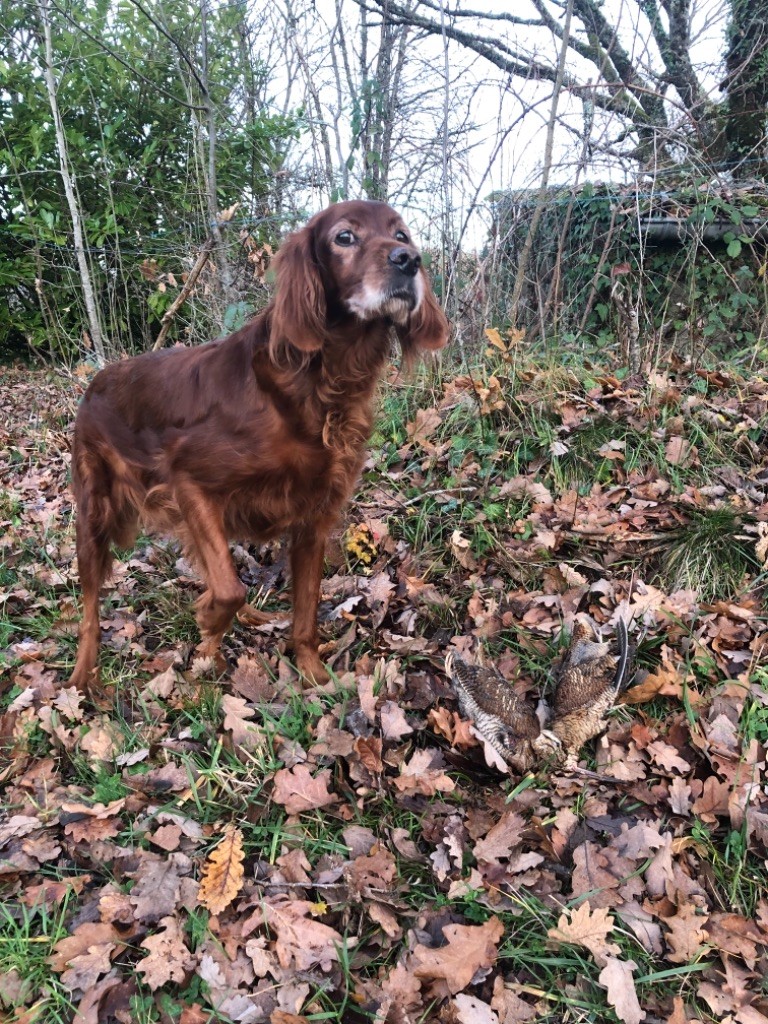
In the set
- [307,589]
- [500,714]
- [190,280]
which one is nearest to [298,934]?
[500,714]

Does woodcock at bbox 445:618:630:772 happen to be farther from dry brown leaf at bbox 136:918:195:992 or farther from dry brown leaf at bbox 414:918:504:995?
dry brown leaf at bbox 136:918:195:992

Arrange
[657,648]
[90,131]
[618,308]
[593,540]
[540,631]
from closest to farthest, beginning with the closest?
[657,648]
[540,631]
[593,540]
[618,308]
[90,131]

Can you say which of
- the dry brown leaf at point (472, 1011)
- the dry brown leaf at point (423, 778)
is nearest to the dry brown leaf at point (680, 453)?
the dry brown leaf at point (423, 778)

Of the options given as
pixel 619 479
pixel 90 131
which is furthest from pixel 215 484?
pixel 90 131

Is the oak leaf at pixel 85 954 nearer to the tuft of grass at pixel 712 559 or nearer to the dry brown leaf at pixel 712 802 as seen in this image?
the dry brown leaf at pixel 712 802

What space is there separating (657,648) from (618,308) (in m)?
3.02

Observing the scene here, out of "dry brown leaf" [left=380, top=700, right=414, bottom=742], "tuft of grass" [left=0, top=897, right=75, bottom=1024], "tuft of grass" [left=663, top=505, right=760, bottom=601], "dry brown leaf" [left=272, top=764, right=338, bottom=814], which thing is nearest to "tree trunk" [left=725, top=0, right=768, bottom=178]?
"tuft of grass" [left=663, top=505, right=760, bottom=601]

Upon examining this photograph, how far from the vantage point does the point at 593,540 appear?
302 centimetres

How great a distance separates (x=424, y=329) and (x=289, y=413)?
0.65 metres

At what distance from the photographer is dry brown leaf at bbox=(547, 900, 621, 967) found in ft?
5.36

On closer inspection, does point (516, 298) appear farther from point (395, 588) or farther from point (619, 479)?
point (395, 588)

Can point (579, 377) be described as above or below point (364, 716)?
above

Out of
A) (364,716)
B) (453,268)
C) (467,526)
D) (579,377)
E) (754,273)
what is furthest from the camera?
(754,273)

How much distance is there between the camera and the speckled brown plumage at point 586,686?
2.17 meters
